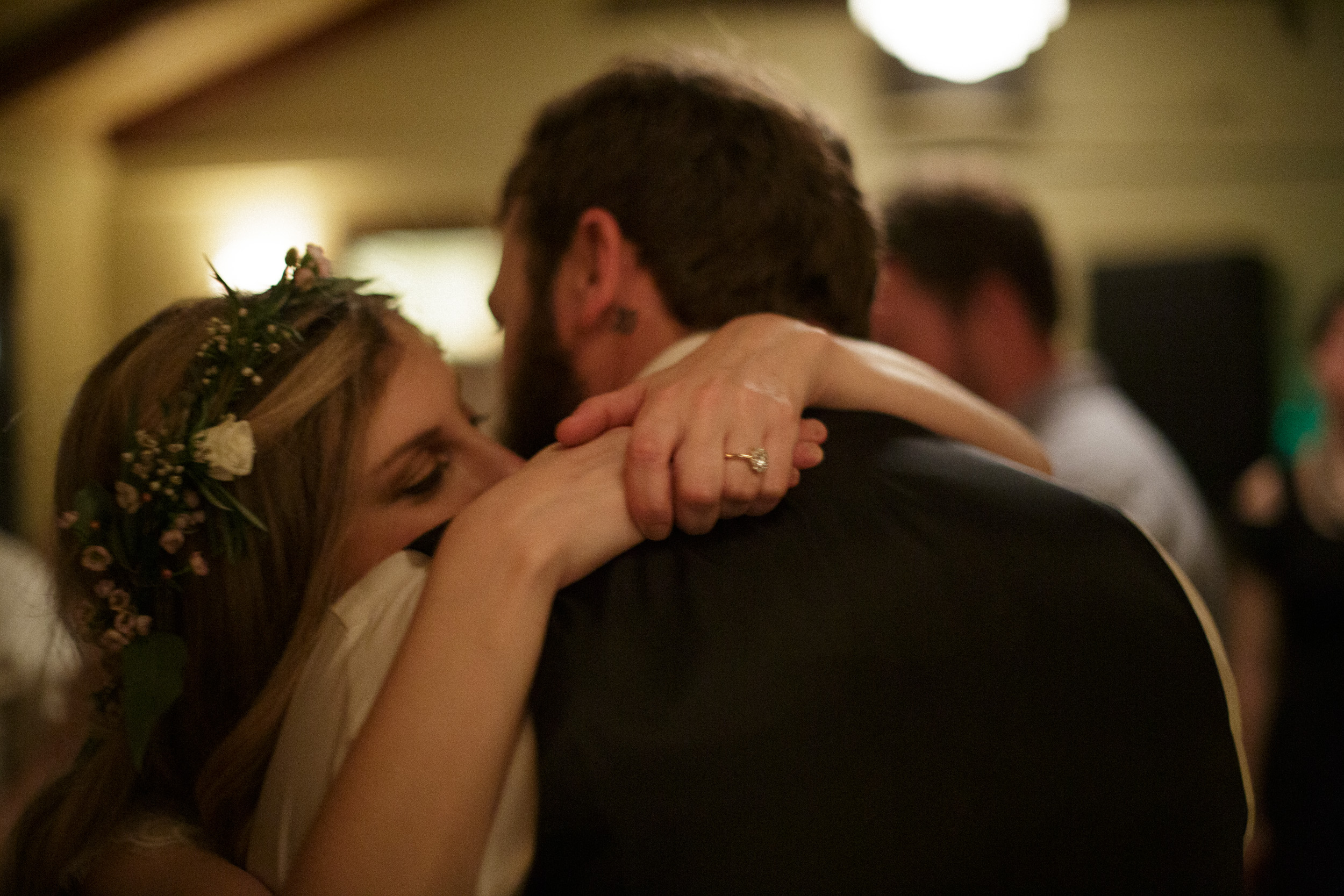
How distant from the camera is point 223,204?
5223 millimetres

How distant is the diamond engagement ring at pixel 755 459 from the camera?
0.86 m

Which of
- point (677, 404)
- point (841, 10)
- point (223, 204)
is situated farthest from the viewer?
A: point (223, 204)

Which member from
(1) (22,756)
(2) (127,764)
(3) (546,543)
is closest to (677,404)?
(3) (546,543)

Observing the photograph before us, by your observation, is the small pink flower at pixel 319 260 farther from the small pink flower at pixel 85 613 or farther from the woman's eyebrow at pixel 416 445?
the small pink flower at pixel 85 613

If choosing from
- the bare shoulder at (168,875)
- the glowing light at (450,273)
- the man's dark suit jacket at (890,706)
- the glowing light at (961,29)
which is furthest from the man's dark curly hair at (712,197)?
the glowing light at (450,273)

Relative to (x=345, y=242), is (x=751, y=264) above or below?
above

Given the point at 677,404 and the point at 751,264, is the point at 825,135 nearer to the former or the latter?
the point at 751,264

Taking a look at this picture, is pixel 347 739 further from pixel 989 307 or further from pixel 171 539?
pixel 989 307

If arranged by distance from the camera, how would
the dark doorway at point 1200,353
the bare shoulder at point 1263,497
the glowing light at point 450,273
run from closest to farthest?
the bare shoulder at point 1263,497, the dark doorway at point 1200,353, the glowing light at point 450,273

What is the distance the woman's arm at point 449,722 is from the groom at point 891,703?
0.13ft

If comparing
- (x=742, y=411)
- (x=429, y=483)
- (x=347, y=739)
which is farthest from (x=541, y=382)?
(x=347, y=739)

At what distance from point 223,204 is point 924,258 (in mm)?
3955

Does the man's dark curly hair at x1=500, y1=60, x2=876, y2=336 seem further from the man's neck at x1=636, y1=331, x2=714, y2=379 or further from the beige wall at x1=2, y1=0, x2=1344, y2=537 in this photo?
the beige wall at x1=2, y1=0, x2=1344, y2=537

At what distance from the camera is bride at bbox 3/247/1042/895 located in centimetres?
87
